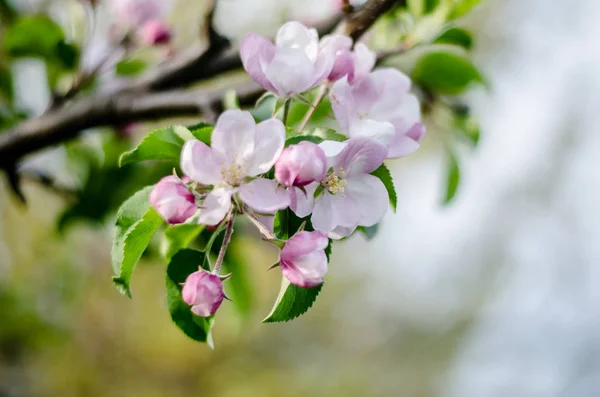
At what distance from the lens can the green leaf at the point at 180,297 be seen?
49 cm

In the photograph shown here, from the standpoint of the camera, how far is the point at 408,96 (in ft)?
1.75

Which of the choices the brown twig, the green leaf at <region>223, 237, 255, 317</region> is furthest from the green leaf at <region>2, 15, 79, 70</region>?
the green leaf at <region>223, 237, 255, 317</region>

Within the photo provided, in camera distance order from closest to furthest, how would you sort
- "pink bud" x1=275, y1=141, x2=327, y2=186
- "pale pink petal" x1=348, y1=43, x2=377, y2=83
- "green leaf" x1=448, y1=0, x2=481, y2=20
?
1. "pink bud" x1=275, y1=141, x2=327, y2=186
2. "pale pink petal" x1=348, y1=43, x2=377, y2=83
3. "green leaf" x1=448, y1=0, x2=481, y2=20

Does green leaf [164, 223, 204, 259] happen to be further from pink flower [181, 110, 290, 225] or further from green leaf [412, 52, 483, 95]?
green leaf [412, 52, 483, 95]

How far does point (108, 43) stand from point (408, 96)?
0.82 m

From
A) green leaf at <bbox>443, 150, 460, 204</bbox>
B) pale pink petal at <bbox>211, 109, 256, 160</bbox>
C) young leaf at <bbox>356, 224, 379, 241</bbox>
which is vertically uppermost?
pale pink petal at <bbox>211, 109, 256, 160</bbox>

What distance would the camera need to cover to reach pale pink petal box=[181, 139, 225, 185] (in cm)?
42

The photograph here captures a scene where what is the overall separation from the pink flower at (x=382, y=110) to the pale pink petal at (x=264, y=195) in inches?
3.0

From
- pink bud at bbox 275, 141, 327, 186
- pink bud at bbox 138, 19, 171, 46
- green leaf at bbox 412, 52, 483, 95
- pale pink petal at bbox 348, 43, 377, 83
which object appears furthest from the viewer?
pink bud at bbox 138, 19, 171, 46

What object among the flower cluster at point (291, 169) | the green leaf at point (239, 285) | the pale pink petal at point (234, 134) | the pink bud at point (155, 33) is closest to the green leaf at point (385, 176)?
the flower cluster at point (291, 169)

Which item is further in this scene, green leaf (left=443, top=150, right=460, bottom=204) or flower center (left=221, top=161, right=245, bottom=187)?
green leaf (left=443, top=150, right=460, bottom=204)

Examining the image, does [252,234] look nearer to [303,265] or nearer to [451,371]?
[303,265]

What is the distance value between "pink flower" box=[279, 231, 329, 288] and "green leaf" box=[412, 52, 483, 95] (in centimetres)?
51

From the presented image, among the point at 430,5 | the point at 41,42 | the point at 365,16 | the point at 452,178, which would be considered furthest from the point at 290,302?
the point at 41,42
